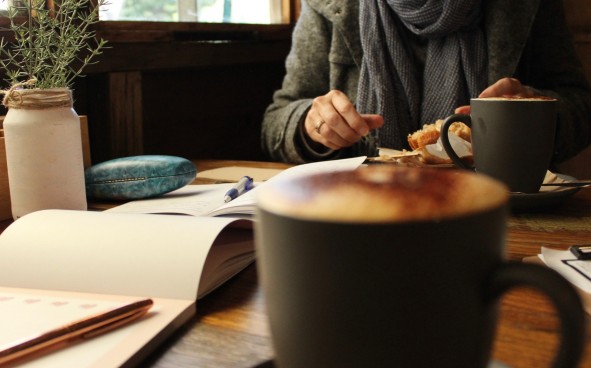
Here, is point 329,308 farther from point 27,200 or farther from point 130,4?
point 130,4

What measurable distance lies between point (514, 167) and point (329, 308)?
0.58m

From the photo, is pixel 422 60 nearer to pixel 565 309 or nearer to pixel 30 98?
pixel 30 98

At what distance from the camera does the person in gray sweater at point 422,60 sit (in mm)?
1604

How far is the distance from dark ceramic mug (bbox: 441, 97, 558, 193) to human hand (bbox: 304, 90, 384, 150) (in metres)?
0.39

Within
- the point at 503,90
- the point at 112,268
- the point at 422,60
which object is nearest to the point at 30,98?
the point at 112,268

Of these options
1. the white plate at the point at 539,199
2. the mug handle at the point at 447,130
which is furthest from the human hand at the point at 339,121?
the white plate at the point at 539,199

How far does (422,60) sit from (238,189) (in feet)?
3.38

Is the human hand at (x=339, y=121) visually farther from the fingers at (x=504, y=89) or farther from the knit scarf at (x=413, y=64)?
the knit scarf at (x=413, y=64)

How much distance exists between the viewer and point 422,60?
5.70ft

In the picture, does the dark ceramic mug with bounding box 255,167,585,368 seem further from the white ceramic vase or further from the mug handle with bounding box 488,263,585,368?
the white ceramic vase

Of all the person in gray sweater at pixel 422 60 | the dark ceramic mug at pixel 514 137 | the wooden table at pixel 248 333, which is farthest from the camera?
the person in gray sweater at pixel 422 60

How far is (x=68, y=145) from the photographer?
0.78 m

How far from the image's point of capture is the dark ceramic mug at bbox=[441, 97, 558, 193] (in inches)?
29.6

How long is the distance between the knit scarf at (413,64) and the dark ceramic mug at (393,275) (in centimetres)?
137
